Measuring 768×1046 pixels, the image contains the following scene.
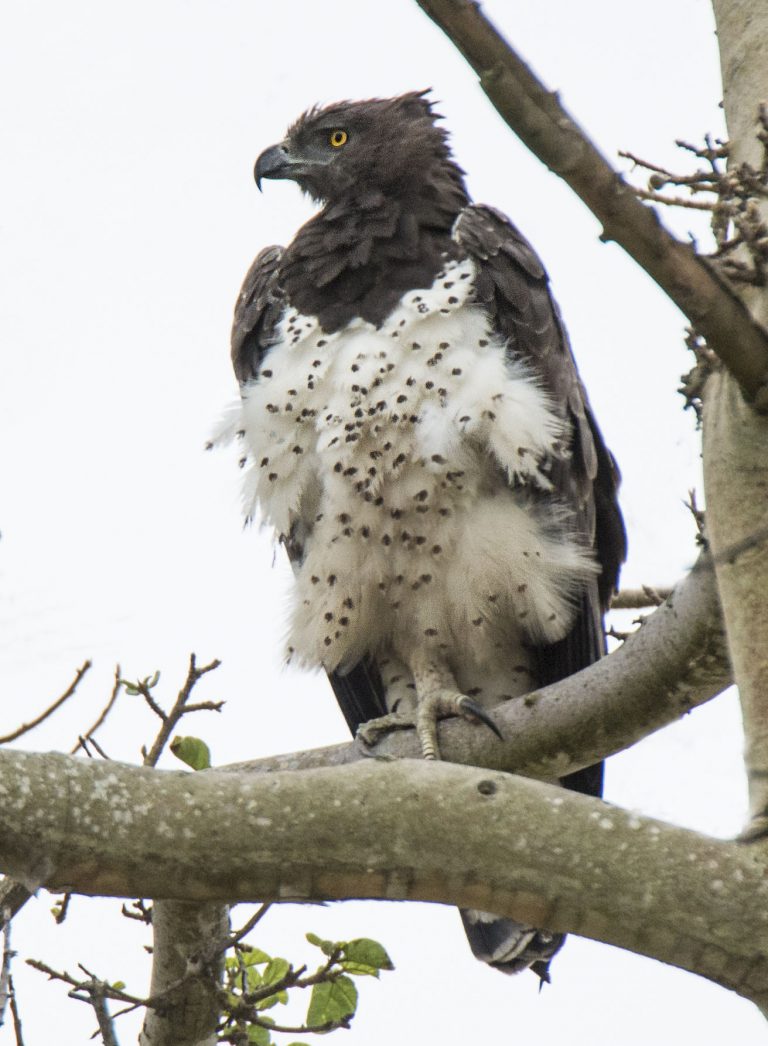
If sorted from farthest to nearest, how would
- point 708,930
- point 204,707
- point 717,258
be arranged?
point 204,707, point 717,258, point 708,930

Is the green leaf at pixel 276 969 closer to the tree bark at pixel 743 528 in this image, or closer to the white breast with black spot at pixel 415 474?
the white breast with black spot at pixel 415 474

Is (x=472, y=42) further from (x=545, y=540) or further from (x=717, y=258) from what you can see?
(x=545, y=540)

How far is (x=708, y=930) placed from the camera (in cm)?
220

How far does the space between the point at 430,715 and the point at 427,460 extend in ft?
2.92

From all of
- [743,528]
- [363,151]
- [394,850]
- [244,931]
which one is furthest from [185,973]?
[363,151]

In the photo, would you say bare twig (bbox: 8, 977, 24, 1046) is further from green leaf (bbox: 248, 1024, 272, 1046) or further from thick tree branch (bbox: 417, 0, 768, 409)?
thick tree branch (bbox: 417, 0, 768, 409)

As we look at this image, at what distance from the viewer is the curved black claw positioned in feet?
13.6

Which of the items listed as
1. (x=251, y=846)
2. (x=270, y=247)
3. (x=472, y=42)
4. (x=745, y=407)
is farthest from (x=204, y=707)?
(x=270, y=247)

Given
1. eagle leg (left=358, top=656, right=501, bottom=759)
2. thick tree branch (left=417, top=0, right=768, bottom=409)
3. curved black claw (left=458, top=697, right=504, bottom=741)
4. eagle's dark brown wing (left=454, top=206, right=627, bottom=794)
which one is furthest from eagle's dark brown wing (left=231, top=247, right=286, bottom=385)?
thick tree branch (left=417, top=0, right=768, bottom=409)

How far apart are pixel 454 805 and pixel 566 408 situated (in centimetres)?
305

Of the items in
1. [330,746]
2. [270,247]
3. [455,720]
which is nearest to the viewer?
[330,746]

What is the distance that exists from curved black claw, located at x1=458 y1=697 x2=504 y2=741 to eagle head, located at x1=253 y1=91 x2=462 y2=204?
219 cm

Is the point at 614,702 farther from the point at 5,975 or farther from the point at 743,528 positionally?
the point at 5,975

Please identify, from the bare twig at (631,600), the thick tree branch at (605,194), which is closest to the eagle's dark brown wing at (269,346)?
the bare twig at (631,600)
